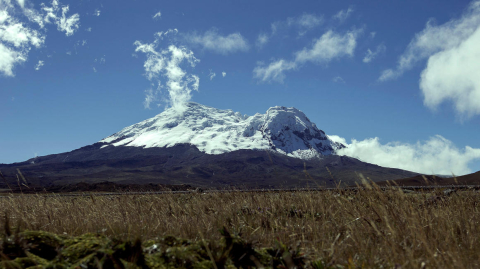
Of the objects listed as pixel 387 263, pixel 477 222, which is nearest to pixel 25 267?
pixel 387 263

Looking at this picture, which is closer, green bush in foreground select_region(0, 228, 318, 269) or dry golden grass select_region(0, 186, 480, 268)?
green bush in foreground select_region(0, 228, 318, 269)

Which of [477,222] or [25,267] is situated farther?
[477,222]

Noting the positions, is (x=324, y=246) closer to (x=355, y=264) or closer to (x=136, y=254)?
(x=355, y=264)

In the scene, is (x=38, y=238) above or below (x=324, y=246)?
above

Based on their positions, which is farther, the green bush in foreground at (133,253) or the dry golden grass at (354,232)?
the dry golden grass at (354,232)

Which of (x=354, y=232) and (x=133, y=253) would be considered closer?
(x=133, y=253)

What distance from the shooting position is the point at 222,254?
237 cm

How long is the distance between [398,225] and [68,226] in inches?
168

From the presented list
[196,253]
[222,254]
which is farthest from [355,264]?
[196,253]

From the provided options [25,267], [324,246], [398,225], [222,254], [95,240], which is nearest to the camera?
[25,267]

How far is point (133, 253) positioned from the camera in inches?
91.5

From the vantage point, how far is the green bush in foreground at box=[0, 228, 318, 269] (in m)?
2.20

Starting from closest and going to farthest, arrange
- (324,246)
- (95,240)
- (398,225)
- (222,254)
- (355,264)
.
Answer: (222,254), (95,240), (355,264), (324,246), (398,225)

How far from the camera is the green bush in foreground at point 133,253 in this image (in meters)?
2.20
